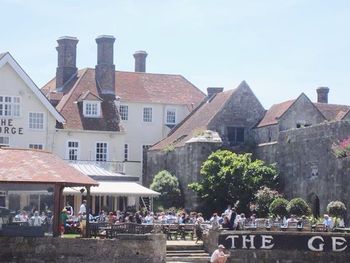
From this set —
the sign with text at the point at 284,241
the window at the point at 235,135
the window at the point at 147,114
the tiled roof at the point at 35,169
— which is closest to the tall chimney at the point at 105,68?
the window at the point at 147,114

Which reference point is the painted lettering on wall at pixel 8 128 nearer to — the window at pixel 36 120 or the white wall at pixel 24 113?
the white wall at pixel 24 113

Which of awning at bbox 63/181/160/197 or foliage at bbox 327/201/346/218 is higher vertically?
awning at bbox 63/181/160/197

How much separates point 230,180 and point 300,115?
650 cm

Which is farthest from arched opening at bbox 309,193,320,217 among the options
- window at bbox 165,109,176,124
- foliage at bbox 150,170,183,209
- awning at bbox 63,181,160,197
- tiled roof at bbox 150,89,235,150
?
window at bbox 165,109,176,124

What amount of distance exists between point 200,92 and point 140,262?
2953 cm

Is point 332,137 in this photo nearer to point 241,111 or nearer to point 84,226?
point 241,111

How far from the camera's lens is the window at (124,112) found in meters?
59.6

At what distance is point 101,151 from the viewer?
181 feet

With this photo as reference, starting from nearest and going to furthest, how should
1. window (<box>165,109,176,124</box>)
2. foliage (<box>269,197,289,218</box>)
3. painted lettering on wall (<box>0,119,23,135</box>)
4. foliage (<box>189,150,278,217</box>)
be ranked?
foliage (<box>269,197,289,218</box>)
foliage (<box>189,150,278,217</box>)
painted lettering on wall (<box>0,119,23,135</box>)
window (<box>165,109,176,124</box>)

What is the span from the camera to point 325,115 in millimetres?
58500

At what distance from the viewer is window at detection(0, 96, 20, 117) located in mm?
51594

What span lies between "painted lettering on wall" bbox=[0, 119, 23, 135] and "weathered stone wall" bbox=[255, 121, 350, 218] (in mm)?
13991

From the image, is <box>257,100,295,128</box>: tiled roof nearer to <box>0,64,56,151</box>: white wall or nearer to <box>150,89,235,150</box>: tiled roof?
<box>150,89,235,150</box>: tiled roof

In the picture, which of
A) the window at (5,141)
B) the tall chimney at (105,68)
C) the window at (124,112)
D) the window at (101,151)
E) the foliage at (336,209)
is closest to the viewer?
the foliage at (336,209)
